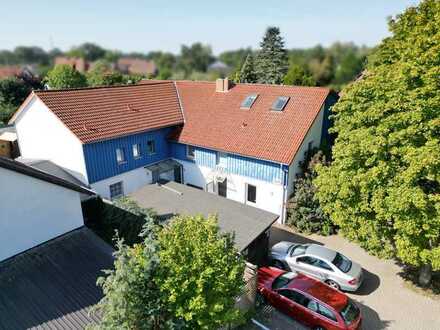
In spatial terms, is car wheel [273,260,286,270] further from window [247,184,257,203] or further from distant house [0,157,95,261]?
distant house [0,157,95,261]

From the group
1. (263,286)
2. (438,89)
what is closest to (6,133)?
(263,286)

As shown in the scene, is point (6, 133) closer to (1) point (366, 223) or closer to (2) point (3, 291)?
(2) point (3, 291)

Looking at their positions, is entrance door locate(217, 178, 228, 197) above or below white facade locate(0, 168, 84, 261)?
below

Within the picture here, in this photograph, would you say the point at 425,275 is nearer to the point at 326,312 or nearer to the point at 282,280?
the point at 326,312

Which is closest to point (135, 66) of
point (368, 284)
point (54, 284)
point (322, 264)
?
point (322, 264)

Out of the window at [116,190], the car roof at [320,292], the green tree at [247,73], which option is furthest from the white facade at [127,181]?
the green tree at [247,73]

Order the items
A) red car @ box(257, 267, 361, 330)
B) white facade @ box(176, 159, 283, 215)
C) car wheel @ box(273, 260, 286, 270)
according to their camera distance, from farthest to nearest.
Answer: white facade @ box(176, 159, 283, 215) → car wheel @ box(273, 260, 286, 270) → red car @ box(257, 267, 361, 330)

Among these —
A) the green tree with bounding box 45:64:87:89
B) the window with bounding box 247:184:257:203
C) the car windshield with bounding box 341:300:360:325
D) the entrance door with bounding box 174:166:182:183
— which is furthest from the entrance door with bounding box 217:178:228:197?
the green tree with bounding box 45:64:87:89
